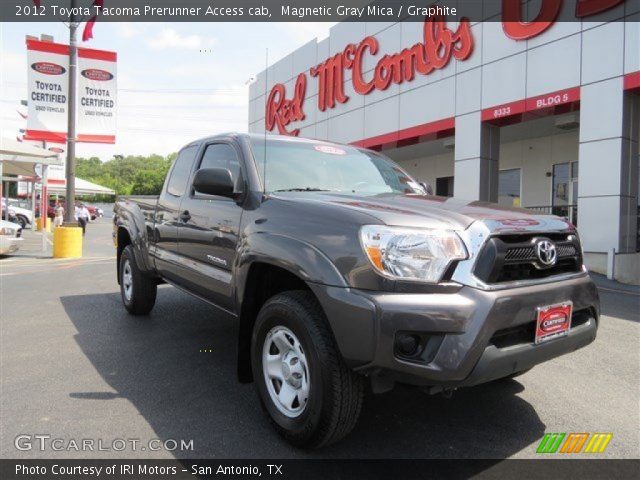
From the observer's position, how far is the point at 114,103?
14203 millimetres

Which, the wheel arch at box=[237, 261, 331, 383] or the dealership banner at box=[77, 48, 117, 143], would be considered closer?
the wheel arch at box=[237, 261, 331, 383]

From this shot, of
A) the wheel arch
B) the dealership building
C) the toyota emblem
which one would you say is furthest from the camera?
the dealership building

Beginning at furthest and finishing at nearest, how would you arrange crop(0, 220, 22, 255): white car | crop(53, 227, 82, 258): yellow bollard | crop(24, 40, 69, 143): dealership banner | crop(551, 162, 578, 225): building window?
crop(551, 162, 578, 225): building window
crop(24, 40, 69, 143): dealership banner
crop(53, 227, 82, 258): yellow bollard
crop(0, 220, 22, 255): white car

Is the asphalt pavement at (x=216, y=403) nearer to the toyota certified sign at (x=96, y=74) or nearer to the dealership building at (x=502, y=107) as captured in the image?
the dealership building at (x=502, y=107)

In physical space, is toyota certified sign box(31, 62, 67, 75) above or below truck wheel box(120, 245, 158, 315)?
above

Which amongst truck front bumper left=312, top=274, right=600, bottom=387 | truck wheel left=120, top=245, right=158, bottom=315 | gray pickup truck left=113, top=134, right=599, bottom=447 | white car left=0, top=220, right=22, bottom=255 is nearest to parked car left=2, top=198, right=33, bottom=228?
white car left=0, top=220, right=22, bottom=255

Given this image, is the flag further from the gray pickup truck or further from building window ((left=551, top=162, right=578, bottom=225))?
building window ((left=551, top=162, right=578, bottom=225))

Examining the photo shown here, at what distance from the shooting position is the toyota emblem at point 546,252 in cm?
271

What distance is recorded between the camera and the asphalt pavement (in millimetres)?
2904

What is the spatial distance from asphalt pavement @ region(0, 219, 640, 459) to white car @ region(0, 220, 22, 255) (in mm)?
8636

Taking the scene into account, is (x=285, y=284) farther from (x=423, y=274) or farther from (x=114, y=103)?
(x=114, y=103)

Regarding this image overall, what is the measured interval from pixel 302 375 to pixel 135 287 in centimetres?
354

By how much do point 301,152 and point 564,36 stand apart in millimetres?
10164

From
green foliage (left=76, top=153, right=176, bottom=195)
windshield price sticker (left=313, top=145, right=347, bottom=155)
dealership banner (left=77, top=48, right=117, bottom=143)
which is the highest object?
green foliage (left=76, top=153, right=176, bottom=195)
